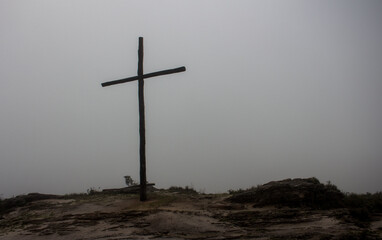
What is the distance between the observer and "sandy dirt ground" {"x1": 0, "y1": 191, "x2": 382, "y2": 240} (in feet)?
22.3

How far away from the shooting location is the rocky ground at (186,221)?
22.4ft

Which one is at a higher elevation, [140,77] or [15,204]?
[140,77]

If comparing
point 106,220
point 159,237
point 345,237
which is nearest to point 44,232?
point 106,220

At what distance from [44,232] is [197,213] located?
168 inches

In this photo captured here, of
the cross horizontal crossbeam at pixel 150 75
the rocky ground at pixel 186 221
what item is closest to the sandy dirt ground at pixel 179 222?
the rocky ground at pixel 186 221

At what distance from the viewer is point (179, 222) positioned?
7.84 metres

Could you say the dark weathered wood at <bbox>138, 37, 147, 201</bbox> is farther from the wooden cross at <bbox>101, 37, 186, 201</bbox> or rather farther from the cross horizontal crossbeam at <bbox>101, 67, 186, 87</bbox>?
the cross horizontal crossbeam at <bbox>101, 67, 186, 87</bbox>

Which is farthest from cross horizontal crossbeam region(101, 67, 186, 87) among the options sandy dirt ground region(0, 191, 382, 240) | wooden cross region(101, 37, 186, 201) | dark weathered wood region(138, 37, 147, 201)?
sandy dirt ground region(0, 191, 382, 240)

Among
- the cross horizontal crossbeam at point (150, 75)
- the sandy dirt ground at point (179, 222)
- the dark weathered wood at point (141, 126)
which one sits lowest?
the sandy dirt ground at point (179, 222)

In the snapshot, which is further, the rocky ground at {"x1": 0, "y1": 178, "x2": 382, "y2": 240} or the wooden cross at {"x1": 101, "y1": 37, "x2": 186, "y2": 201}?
the wooden cross at {"x1": 101, "y1": 37, "x2": 186, "y2": 201}

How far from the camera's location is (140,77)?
1187cm

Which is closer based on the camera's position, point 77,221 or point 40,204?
point 77,221

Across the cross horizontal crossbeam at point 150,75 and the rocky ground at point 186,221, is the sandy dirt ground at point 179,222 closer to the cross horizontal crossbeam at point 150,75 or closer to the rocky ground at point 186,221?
the rocky ground at point 186,221

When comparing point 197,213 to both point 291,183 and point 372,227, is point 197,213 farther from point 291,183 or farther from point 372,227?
point 372,227
